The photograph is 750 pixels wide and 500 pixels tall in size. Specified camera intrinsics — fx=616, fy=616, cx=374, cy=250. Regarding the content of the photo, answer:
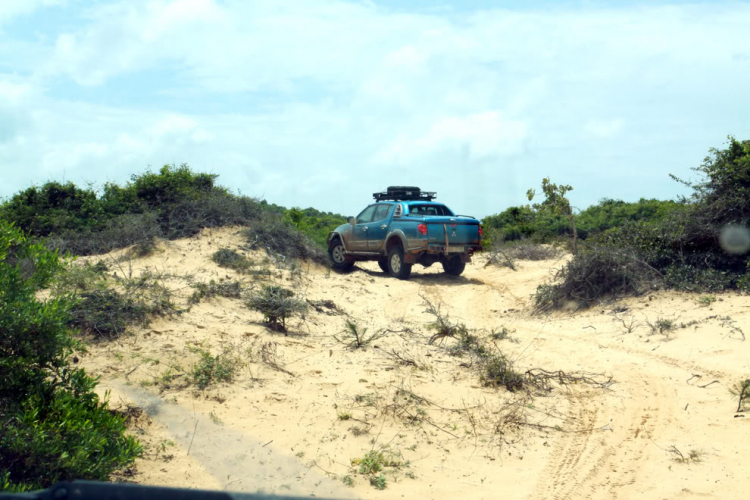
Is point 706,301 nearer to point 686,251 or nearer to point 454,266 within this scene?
point 686,251

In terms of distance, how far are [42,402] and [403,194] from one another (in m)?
12.0

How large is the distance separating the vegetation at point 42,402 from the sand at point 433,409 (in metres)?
0.53

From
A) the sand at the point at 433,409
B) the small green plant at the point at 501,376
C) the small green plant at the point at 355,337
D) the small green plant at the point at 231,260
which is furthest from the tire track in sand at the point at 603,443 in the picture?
the small green plant at the point at 231,260

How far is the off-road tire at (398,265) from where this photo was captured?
44.9 ft

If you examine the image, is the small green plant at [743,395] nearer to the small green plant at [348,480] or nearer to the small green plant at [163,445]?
the small green plant at [348,480]

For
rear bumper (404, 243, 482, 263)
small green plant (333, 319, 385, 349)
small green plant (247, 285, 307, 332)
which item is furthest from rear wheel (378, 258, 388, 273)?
small green plant (333, 319, 385, 349)

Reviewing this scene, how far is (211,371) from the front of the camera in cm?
572

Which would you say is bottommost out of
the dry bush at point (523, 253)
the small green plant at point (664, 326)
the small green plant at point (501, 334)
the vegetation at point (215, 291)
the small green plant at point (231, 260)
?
the small green plant at point (501, 334)

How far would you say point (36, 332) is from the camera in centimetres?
383

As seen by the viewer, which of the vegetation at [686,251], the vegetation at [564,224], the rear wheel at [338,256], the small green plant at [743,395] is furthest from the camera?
the vegetation at [564,224]

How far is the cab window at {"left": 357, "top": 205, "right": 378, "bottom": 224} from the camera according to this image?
1493 cm

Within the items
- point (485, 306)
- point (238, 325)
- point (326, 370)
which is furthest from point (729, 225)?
point (238, 325)

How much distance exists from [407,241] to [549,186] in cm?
534

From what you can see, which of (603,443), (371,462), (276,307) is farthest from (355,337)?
(603,443)
